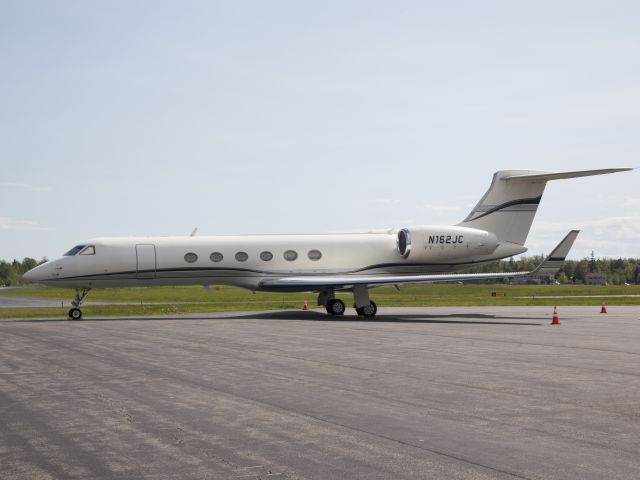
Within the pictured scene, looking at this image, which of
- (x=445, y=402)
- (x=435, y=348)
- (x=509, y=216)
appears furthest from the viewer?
(x=509, y=216)

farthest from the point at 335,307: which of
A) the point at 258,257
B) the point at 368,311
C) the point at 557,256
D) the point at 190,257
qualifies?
the point at 557,256

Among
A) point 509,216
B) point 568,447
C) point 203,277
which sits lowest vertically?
point 568,447

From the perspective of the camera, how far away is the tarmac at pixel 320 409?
21.9 feet

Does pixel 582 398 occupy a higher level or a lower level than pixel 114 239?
lower

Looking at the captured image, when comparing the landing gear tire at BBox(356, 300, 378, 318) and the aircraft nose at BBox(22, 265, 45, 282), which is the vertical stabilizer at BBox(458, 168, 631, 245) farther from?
the aircraft nose at BBox(22, 265, 45, 282)

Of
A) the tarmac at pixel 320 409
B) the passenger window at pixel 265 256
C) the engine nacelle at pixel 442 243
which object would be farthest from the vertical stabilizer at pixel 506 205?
the tarmac at pixel 320 409

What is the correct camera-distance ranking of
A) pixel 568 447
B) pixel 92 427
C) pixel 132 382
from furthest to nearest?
pixel 132 382 < pixel 92 427 < pixel 568 447

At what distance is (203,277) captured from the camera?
98.7ft

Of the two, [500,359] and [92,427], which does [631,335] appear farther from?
[92,427]

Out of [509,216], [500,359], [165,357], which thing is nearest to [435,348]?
[500,359]

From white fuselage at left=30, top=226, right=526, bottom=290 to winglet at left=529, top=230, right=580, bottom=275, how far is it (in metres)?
5.14

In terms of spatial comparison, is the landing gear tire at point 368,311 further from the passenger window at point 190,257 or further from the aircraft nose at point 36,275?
the aircraft nose at point 36,275

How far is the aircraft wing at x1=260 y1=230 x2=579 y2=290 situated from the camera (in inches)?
1043

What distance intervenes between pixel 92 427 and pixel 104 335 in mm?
13099
